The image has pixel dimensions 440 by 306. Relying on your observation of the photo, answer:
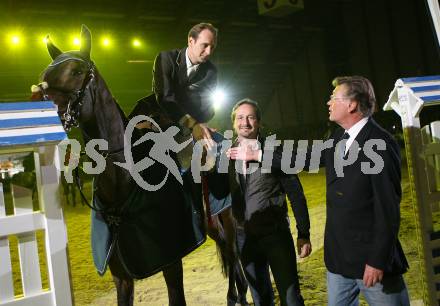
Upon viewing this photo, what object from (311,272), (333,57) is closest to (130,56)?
(333,57)

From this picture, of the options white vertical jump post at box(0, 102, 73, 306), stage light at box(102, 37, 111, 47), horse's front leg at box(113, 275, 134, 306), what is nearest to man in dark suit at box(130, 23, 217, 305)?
horse's front leg at box(113, 275, 134, 306)

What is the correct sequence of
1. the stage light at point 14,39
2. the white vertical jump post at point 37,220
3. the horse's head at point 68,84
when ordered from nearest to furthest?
the white vertical jump post at point 37,220, the horse's head at point 68,84, the stage light at point 14,39

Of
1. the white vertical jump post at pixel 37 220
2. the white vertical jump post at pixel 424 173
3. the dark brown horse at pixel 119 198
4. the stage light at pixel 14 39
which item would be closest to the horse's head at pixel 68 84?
the dark brown horse at pixel 119 198

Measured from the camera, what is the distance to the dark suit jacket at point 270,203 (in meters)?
2.15

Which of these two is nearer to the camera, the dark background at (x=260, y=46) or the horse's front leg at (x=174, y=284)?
the horse's front leg at (x=174, y=284)

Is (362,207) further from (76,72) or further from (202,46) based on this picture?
(76,72)

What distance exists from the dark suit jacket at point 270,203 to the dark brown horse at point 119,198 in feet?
1.76

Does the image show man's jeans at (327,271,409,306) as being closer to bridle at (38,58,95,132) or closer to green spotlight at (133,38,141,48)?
bridle at (38,58,95,132)

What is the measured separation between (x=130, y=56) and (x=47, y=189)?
1371 cm

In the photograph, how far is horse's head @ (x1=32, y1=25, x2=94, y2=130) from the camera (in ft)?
6.59

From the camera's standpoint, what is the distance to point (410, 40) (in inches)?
536

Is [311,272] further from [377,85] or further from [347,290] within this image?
[377,85]

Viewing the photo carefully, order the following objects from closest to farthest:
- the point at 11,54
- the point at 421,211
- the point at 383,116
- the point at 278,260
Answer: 1. the point at 278,260
2. the point at 421,211
3. the point at 11,54
4. the point at 383,116

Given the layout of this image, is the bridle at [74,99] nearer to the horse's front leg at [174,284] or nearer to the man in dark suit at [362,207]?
the horse's front leg at [174,284]
